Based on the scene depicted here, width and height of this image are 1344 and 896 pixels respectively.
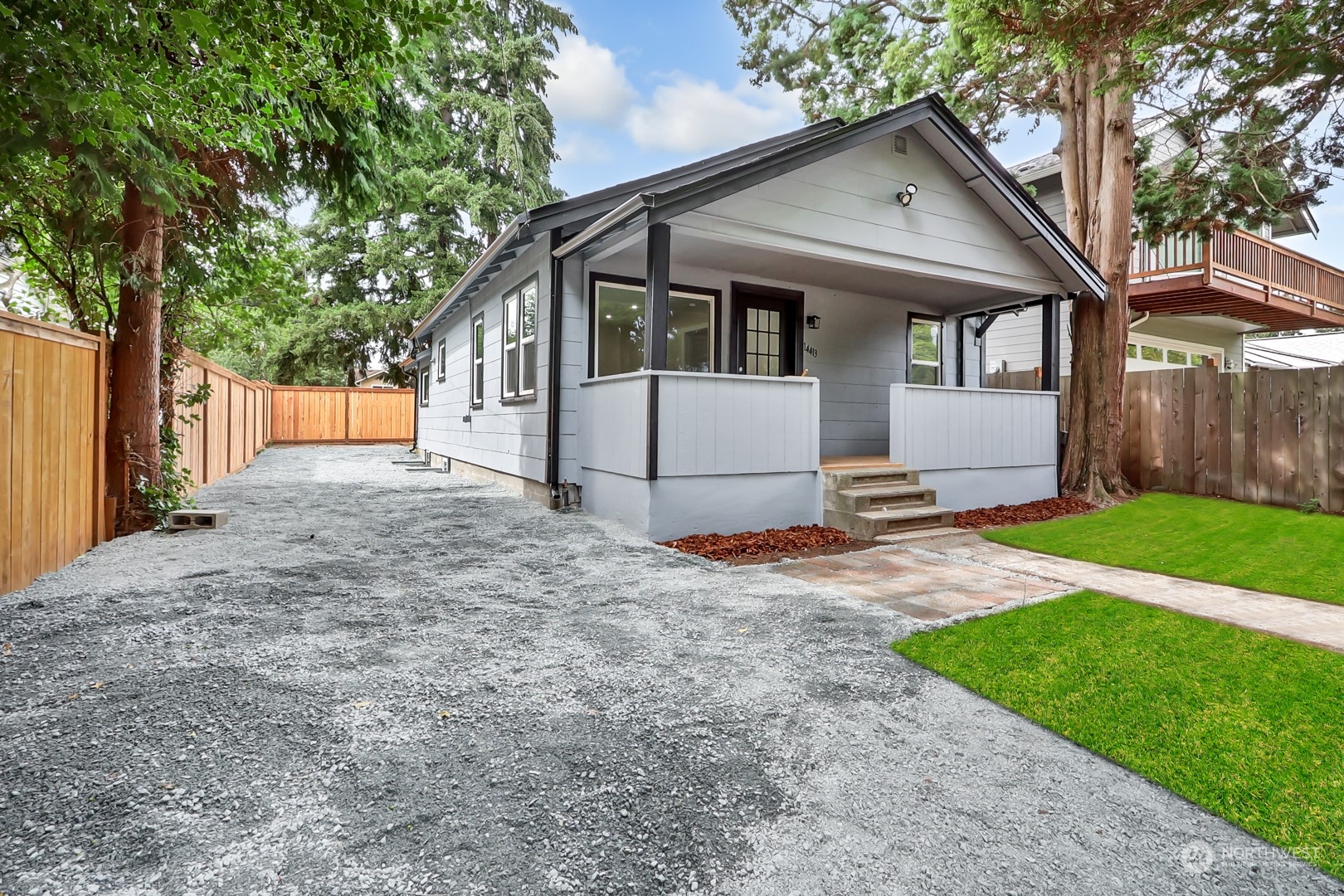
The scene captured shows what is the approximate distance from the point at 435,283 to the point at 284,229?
16051 mm

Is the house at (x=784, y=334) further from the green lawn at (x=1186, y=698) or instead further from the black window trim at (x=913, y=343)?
the green lawn at (x=1186, y=698)

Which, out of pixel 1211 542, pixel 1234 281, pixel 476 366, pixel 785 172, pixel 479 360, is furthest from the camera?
pixel 476 366

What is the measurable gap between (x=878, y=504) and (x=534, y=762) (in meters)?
4.68

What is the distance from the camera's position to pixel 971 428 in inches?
283

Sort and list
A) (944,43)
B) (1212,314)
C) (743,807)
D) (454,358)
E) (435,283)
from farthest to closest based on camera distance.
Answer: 1. (435,283)
2. (454,358)
3. (1212,314)
4. (944,43)
5. (743,807)

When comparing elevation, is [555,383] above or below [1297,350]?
below

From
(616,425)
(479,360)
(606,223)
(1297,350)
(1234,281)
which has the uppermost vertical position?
(1297,350)

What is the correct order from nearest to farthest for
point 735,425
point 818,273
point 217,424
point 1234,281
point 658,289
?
point 658,289
point 735,425
point 818,273
point 217,424
point 1234,281

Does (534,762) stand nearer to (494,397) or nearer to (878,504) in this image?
(878,504)

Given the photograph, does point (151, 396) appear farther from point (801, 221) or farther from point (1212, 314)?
point (1212, 314)

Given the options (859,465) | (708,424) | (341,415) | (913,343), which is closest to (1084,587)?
(859,465)

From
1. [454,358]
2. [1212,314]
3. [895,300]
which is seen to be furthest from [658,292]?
[1212,314]

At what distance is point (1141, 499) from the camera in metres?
7.91

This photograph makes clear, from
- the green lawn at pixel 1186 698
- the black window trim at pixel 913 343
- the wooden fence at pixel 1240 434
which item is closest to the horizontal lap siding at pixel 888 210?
the black window trim at pixel 913 343
